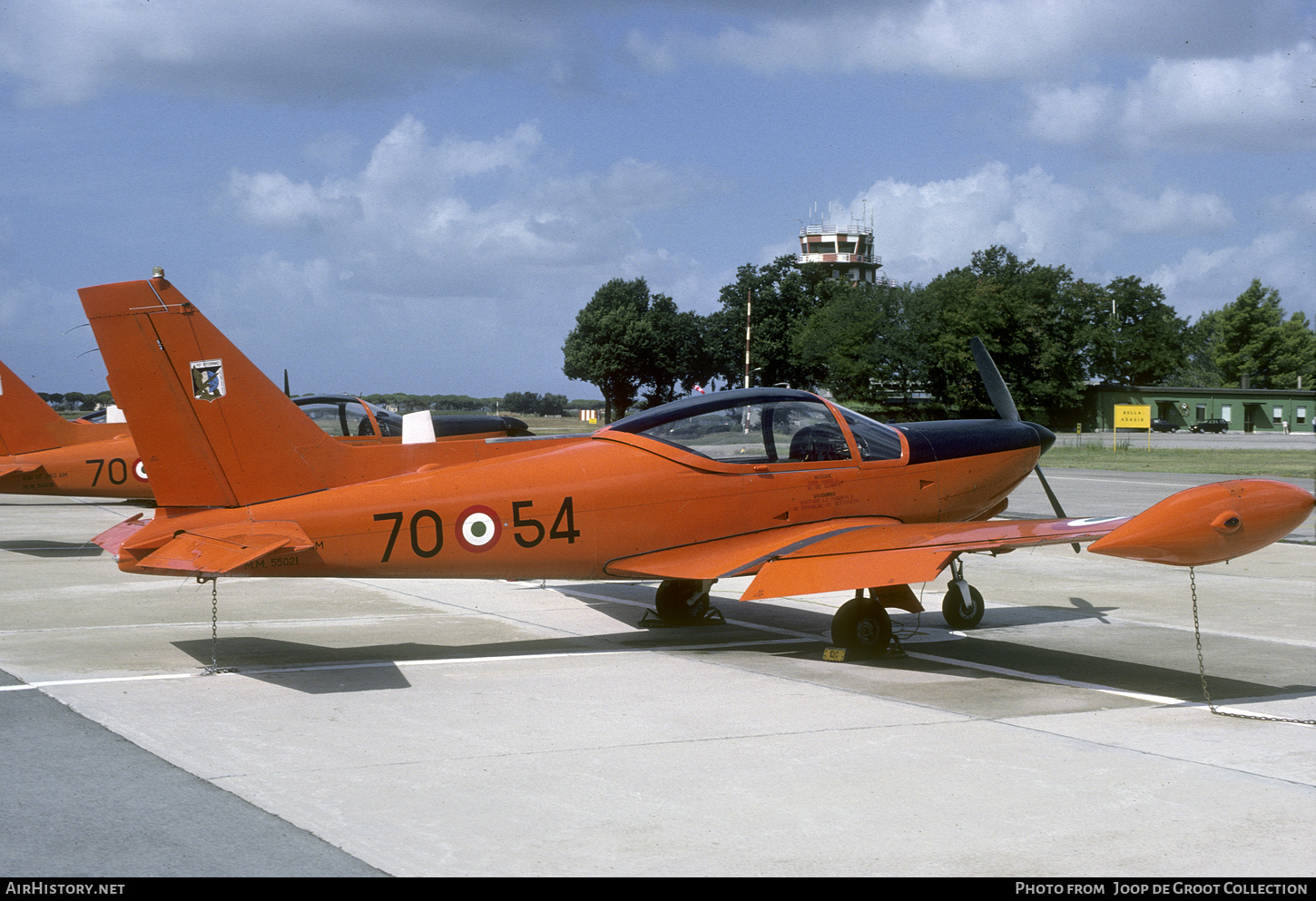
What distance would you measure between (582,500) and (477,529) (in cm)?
87

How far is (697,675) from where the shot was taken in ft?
27.1

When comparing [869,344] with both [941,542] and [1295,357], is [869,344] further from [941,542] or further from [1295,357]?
[941,542]

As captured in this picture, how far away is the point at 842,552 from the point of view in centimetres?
856

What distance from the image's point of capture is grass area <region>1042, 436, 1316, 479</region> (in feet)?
120

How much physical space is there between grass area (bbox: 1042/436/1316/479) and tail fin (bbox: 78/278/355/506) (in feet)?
100

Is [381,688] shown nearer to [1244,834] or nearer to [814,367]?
[1244,834]

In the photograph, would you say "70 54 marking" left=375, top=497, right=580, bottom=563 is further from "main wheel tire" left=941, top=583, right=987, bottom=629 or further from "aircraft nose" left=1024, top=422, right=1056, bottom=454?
"aircraft nose" left=1024, top=422, right=1056, bottom=454

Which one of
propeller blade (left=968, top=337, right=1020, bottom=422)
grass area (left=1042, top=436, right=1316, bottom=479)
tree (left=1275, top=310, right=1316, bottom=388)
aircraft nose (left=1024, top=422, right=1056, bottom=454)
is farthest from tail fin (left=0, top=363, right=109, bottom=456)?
tree (left=1275, top=310, right=1316, bottom=388)

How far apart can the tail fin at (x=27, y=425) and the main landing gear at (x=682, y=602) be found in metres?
12.4

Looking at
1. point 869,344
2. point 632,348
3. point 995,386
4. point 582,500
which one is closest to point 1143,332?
point 869,344

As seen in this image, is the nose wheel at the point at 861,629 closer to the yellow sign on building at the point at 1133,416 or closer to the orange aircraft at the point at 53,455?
the orange aircraft at the point at 53,455

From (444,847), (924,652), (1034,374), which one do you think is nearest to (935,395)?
(1034,374)

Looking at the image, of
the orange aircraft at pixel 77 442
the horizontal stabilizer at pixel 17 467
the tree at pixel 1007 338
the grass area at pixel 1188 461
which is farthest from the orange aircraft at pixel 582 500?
the tree at pixel 1007 338

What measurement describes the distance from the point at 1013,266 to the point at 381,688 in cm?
8999
